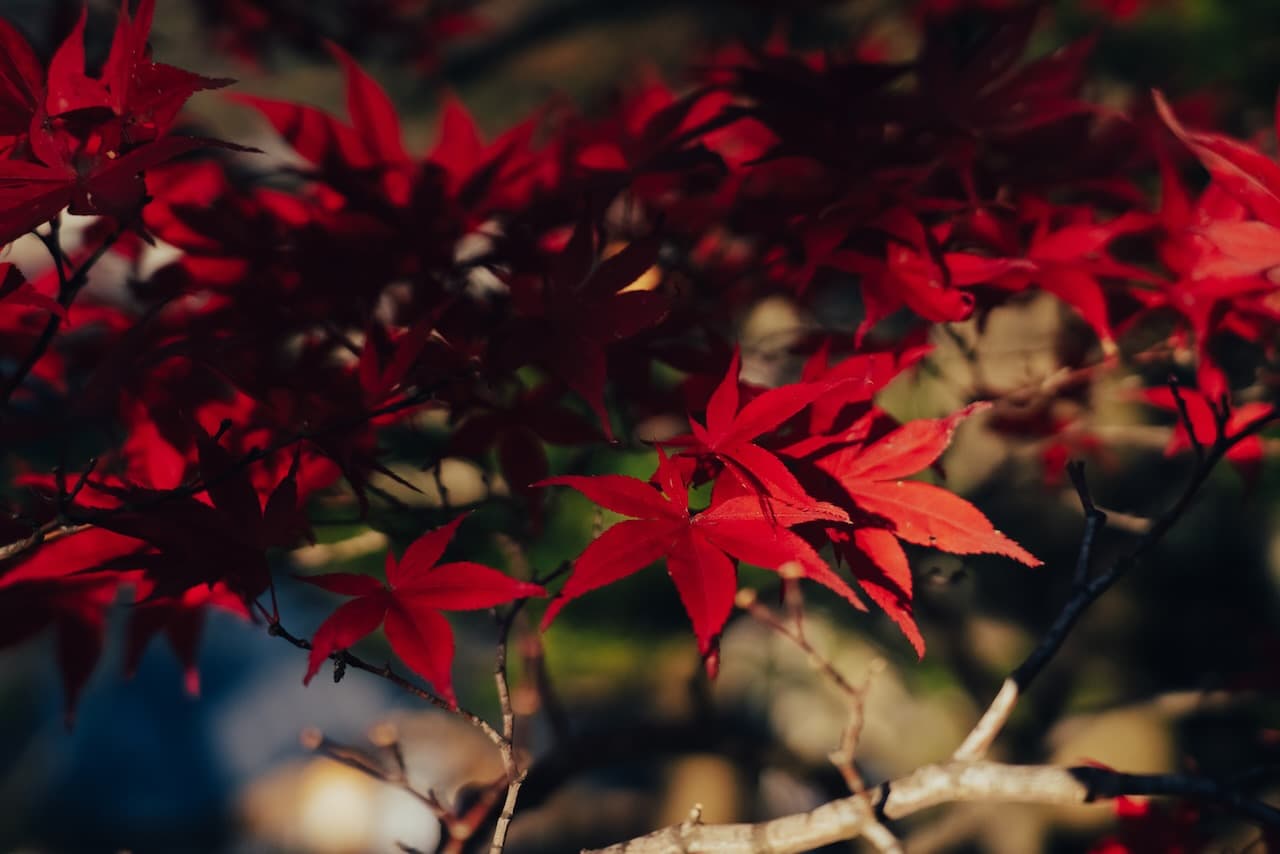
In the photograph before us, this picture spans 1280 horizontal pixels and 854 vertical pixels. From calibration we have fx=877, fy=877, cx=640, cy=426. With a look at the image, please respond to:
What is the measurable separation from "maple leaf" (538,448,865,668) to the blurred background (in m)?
0.65

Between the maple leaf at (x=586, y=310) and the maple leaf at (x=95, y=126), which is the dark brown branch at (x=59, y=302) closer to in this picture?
the maple leaf at (x=95, y=126)

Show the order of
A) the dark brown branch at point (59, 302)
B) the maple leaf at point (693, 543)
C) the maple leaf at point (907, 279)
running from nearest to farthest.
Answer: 1. the maple leaf at point (693, 543)
2. the dark brown branch at point (59, 302)
3. the maple leaf at point (907, 279)

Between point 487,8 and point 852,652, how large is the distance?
3.50 m

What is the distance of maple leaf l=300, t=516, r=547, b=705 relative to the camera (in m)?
0.60

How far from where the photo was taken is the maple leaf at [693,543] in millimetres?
573

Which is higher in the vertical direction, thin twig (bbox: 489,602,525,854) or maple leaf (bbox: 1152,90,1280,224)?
maple leaf (bbox: 1152,90,1280,224)

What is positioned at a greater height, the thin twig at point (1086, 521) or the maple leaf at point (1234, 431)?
the thin twig at point (1086, 521)

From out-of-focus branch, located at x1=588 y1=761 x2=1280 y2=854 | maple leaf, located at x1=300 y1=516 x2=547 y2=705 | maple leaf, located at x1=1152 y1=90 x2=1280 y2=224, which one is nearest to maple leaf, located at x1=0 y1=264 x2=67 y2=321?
maple leaf, located at x1=300 y1=516 x2=547 y2=705

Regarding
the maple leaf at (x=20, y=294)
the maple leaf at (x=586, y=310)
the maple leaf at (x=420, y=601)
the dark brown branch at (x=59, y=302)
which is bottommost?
the maple leaf at (x=420, y=601)

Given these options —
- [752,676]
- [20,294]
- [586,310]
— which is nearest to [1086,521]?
[586,310]

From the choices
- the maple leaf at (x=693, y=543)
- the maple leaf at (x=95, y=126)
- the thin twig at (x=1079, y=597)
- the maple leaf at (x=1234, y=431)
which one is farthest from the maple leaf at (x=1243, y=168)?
the maple leaf at (x=95, y=126)

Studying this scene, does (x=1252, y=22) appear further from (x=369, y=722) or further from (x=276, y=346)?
(x=369, y=722)

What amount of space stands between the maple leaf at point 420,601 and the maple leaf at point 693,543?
0.17 feet

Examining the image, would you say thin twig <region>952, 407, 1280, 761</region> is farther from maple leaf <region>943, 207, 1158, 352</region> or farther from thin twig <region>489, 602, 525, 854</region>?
thin twig <region>489, 602, 525, 854</region>
